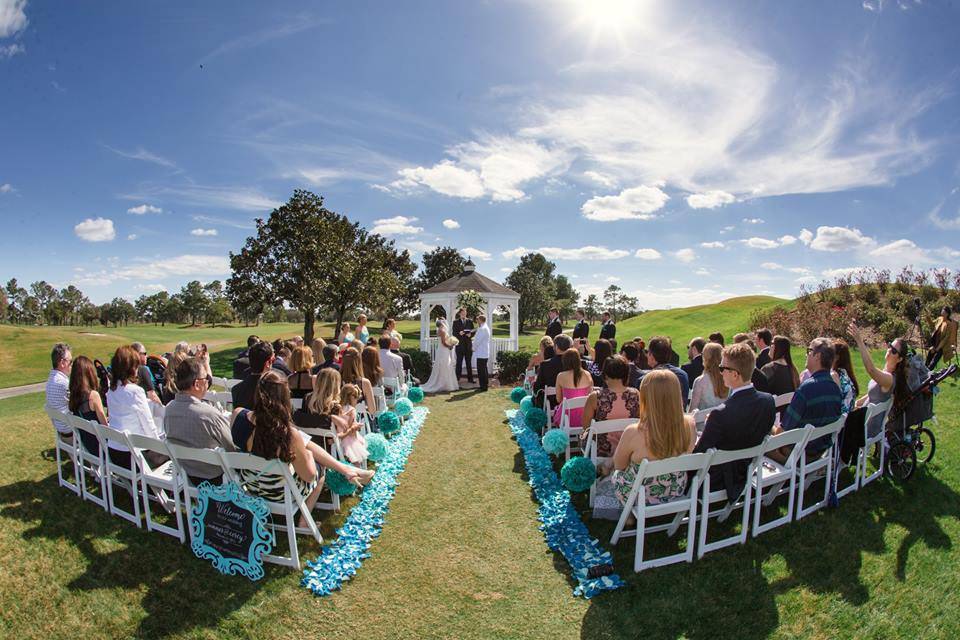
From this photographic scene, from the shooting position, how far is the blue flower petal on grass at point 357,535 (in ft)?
12.7

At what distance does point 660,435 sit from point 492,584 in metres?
1.86

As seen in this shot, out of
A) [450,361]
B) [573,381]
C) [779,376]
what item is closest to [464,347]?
[450,361]

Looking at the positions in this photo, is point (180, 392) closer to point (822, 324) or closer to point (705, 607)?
point (705, 607)

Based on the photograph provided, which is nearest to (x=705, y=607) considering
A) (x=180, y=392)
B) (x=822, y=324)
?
(x=180, y=392)

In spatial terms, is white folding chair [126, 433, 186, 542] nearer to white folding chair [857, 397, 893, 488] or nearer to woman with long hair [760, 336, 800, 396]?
white folding chair [857, 397, 893, 488]

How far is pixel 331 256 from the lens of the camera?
2495 cm

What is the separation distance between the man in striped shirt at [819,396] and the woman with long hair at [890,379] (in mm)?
937

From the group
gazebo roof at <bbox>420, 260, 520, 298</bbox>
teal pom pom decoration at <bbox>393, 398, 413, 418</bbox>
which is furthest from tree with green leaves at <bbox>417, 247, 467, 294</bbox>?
teal pom pom decoration at <bbox>393, 398, 413, 418</bbox>

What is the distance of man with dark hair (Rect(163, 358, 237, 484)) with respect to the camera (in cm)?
421

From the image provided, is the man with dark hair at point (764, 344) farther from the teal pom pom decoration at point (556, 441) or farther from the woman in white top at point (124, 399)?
the woman in white top at point (124, 399)

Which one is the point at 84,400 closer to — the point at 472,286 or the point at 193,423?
the point at 193,423

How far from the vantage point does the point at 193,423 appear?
421 centimetres

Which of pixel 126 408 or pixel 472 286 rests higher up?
pixel 472 286

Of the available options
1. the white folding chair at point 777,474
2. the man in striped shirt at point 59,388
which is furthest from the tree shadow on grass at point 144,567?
the white folding chair at point 777,474
